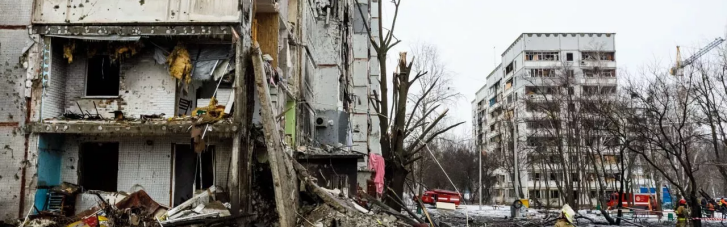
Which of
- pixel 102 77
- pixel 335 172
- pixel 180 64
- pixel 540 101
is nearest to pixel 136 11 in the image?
pixel 180 64

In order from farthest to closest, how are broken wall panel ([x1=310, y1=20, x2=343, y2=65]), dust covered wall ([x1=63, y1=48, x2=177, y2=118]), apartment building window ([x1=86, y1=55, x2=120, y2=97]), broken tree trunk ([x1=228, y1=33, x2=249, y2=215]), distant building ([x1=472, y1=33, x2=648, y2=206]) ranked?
distant building ([x1=472, y1=33, x2=648, y2=206]) < broken wall panel ([x1=310, y1=20, x2=343, y2=65]) < apartment building window ([x1=86, y1=55, x2=120, y2=97]) < dust covered wall ([x1=63, y1=48, x2=177, y2=118]) < broken tree trunk ([x1=228, y1=33, x2=249, y2=215])

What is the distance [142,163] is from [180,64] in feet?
9.19

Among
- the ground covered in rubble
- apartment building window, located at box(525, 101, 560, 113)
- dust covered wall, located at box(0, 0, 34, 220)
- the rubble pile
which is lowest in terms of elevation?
the ground covered in rubble

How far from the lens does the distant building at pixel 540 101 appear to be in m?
44.0

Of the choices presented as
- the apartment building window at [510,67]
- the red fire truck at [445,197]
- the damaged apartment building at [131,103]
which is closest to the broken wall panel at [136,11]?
the damaged apartment building at [131,103]

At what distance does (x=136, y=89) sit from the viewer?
14.7 meters

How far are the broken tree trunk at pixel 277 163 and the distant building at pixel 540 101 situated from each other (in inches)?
1137

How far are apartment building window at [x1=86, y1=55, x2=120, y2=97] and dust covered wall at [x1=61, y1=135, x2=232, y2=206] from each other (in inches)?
49.0

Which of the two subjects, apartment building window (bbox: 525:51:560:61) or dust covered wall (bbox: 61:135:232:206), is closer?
dust covered wall (bbox: 61:135:232:206)

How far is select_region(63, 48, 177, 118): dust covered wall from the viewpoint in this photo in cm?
1460

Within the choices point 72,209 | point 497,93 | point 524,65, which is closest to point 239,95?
point 72,209

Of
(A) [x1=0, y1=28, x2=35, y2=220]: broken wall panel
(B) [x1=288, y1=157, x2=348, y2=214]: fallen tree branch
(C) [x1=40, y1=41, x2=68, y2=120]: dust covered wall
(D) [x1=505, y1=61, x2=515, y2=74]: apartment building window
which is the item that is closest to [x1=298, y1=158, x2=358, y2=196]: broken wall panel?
(B) [x1=288, y1=157, x2=348, y2=214]: fallen tree branch

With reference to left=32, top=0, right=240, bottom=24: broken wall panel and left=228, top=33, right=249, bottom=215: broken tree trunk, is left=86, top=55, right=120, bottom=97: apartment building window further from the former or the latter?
left=228, top=33, right=249, bottom=215: broken tree trunk

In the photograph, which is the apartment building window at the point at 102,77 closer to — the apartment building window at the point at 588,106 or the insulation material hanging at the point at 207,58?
the insulation material hanging at the point at 207,58
